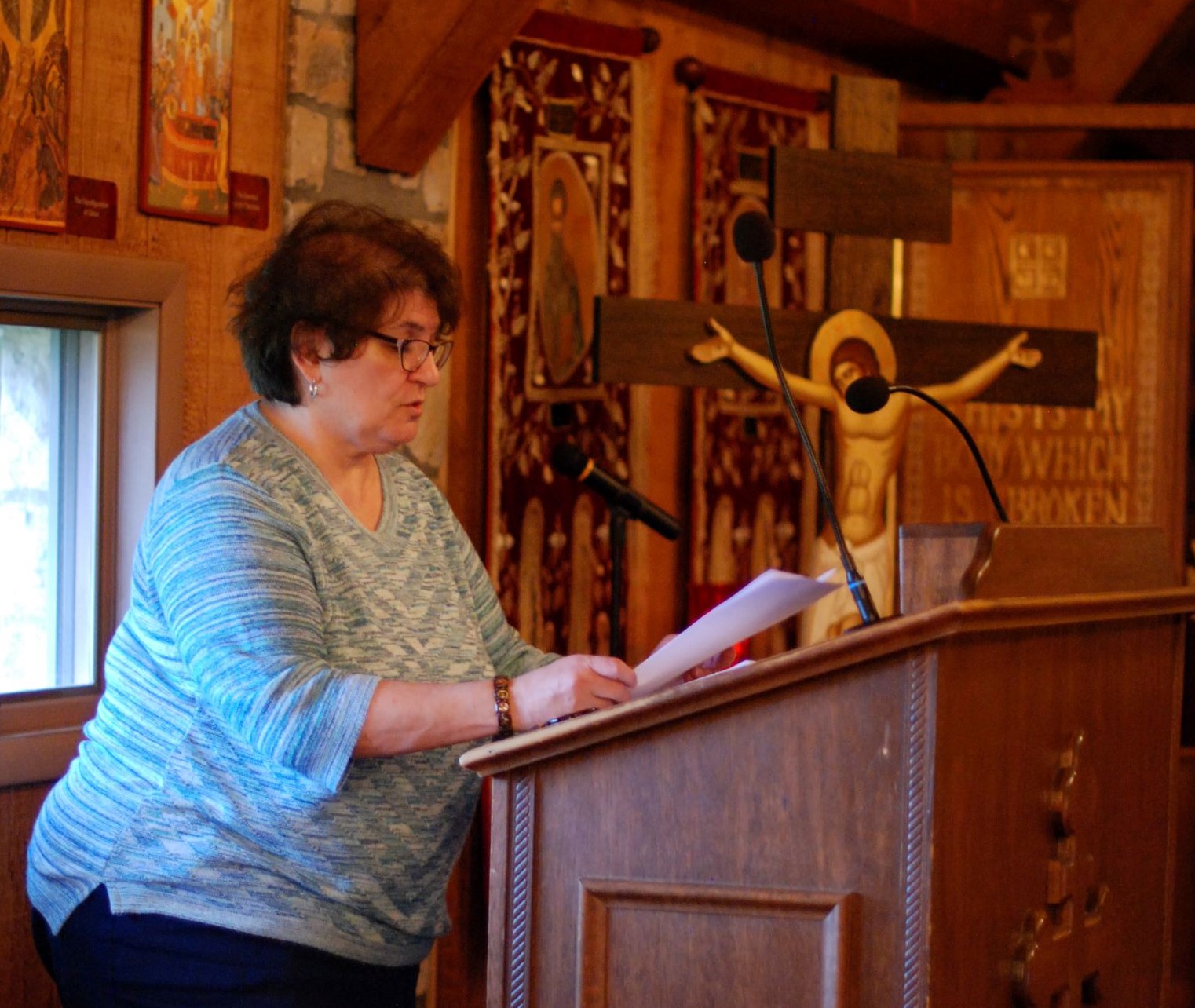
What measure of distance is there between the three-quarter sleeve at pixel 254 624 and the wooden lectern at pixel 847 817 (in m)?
0.26

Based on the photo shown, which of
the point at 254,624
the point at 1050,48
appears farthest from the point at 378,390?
the point at 1050,48

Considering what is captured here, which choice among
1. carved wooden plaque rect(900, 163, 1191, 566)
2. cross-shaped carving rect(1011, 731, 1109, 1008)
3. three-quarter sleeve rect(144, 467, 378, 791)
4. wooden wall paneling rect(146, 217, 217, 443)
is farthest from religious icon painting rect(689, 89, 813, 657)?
cross-shaped carving rect(1011, 731, 1109, 1008)

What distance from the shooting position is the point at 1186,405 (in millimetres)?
4238

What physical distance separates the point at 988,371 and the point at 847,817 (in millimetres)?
2371

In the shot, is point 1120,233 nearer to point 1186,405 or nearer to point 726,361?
point 1186,405

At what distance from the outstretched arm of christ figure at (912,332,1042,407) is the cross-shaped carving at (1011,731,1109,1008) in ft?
6.67

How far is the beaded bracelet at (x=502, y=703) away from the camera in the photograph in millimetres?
1582

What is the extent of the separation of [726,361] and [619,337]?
0.26m

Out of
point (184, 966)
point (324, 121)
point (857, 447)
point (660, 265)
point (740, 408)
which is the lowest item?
point (184, 966)

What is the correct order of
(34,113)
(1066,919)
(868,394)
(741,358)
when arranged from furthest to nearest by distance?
(741,358), (34,113), (868,394), (1066,919)

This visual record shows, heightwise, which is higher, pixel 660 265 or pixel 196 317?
pixel 660 265

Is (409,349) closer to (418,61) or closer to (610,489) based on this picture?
(610,489)

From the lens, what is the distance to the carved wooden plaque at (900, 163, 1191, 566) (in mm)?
4188

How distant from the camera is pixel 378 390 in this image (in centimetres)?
185
